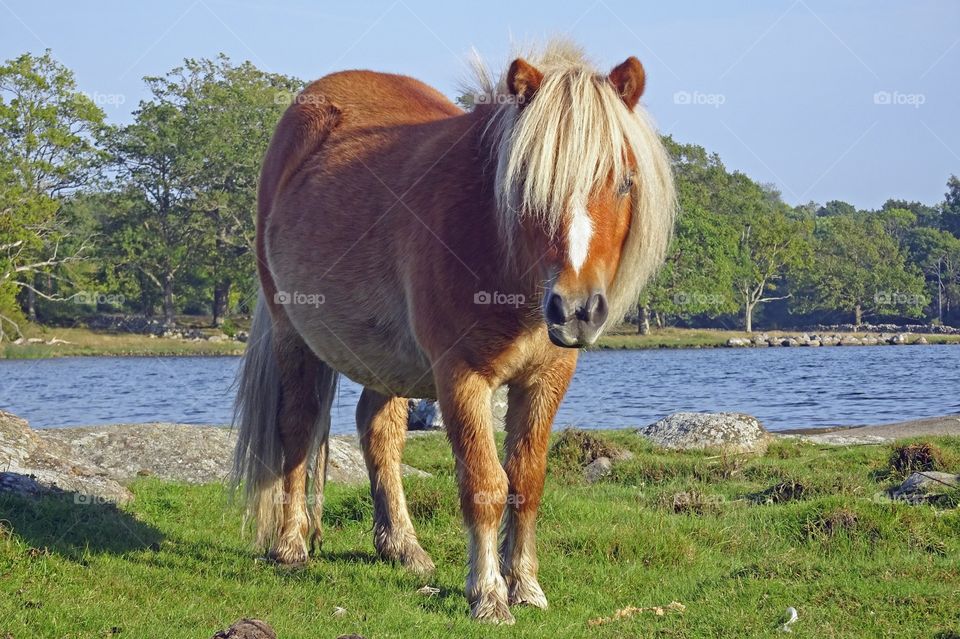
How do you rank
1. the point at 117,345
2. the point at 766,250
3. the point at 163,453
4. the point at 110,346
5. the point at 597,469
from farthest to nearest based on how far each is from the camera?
the point at 766,250, the point at 117,345, the point at 110,346, the point at 597,469, the point at 163,453

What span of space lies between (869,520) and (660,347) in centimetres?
5591

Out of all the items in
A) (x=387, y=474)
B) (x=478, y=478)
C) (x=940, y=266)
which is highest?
(x=940, y=266)

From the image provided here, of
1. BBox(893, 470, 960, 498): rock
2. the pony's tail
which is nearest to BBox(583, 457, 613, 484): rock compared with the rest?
BBox(893, 470, 960, 498): rock

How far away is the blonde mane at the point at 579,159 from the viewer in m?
4.50

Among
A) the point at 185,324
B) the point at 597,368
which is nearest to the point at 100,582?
the point at 597,368

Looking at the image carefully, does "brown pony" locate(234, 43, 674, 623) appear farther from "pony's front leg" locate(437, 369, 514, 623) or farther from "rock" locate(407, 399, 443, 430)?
"rock" locate(407, 399, 443, 430)

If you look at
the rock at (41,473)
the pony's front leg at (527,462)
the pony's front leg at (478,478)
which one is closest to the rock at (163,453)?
the rock at (41,473)

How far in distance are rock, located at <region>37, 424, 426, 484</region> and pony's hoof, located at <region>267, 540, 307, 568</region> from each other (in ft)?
10.8

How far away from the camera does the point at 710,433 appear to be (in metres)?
14.1

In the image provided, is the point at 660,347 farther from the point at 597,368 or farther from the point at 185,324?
the point at 185,324

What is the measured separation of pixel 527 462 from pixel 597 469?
19.3ft

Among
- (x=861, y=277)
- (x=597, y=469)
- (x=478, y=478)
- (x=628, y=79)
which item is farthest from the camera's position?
(x=861, y=277)

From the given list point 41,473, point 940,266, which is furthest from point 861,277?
point 41,473

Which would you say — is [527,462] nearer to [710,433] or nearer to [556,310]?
[556,310]
